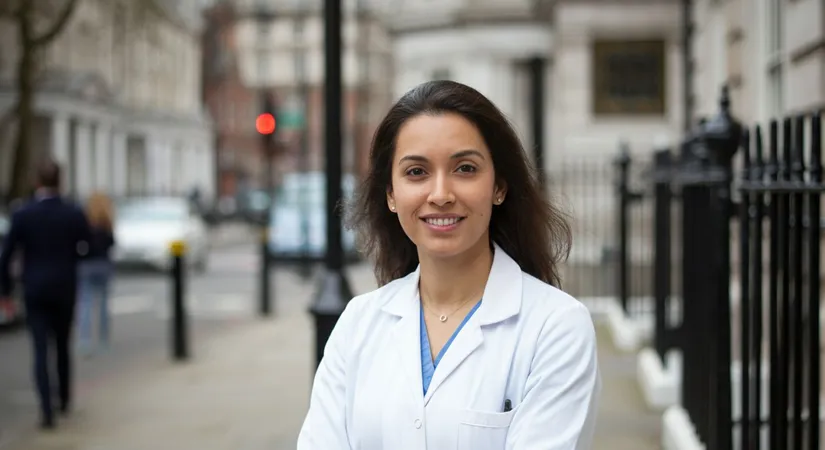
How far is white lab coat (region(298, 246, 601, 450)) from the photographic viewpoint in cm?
208

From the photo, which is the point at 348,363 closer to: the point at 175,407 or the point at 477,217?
the point at 477,217

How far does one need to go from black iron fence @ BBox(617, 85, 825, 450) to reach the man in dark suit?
4.55 metres

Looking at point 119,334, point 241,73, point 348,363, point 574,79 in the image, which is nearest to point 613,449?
point 348,363

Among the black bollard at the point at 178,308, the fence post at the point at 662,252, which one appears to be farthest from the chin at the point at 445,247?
the black bollard at the point at 178,308

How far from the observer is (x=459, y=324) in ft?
7.34

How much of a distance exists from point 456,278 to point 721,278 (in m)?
2.41

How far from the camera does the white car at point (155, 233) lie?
20594mm

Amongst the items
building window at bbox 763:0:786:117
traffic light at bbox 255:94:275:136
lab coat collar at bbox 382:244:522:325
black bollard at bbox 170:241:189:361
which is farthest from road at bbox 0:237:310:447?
building window at bbox 763:0:786:117

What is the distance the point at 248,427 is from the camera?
A: 704 centimetres

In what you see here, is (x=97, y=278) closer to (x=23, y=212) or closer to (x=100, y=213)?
(x=100, y=213)

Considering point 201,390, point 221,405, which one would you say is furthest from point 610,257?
point 221,405

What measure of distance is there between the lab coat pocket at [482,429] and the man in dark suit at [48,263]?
5.94 m

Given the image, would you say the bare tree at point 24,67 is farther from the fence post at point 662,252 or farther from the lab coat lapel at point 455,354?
the lab coat lapel at point 455,354

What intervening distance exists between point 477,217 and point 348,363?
1.43 feet
